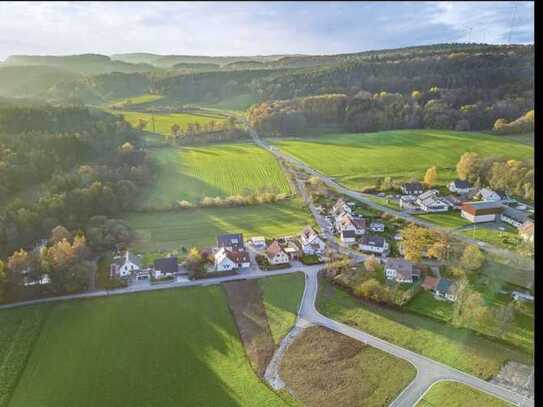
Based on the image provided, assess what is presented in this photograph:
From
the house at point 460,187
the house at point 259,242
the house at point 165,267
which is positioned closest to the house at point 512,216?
the house at point 460,187

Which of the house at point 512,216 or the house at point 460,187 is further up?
the house at point 460,187

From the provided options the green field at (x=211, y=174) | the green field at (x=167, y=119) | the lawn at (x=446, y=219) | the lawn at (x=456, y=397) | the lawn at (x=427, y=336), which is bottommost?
the lawn at (x=456, y=397)

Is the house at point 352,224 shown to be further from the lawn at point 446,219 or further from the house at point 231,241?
the house at point 231,241

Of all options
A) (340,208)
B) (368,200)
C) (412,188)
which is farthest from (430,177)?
(340,208)

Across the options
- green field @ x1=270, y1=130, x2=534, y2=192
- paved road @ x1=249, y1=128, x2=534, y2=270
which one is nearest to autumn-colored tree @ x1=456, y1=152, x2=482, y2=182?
green field @ x1=270, y1=130, x2=534, y2=192

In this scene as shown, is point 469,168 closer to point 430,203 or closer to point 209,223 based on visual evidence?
point 430,203

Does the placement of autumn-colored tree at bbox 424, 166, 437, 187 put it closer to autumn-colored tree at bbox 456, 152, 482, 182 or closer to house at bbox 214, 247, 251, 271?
autumn-colored tree at bbox 456, 152, 482, 182
